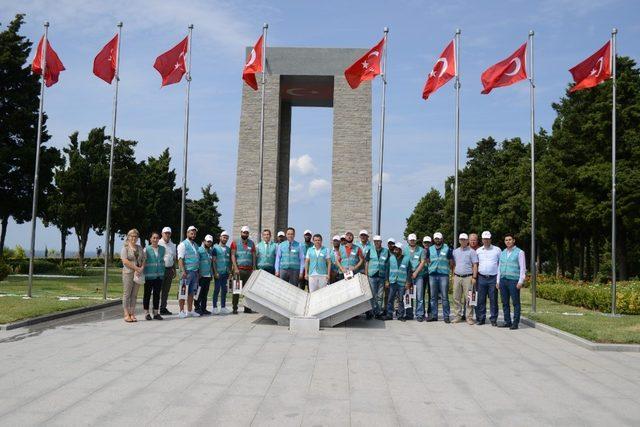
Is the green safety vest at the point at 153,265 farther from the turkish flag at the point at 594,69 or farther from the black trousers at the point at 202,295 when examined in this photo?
the turkish flag at the point at 594,69

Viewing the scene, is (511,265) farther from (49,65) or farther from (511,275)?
(49,65)

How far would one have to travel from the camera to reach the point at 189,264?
12.5m

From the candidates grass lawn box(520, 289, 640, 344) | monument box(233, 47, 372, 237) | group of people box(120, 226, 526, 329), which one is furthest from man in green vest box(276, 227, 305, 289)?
monument box(233, 47, 372, 237)

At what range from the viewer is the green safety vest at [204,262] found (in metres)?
12.8

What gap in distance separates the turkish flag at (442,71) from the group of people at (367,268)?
5.66 m

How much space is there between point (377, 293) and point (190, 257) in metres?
3.98

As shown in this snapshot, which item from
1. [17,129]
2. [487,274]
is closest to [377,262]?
[487,274]

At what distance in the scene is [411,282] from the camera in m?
12.9

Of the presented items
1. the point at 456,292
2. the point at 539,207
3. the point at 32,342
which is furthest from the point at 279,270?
the point at 539,207

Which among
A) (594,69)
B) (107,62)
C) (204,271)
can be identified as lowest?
(204,271)

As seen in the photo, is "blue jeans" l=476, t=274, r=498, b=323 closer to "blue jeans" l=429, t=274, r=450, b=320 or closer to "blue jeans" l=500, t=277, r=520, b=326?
"blue jeans" l=500, t=277, r=520, b=326

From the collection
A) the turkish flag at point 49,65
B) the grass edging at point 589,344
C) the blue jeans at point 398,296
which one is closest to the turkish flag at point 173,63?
the turkish flag at point 49,65

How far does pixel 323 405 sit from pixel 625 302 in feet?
41.8

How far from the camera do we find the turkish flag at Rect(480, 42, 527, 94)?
15.7m
